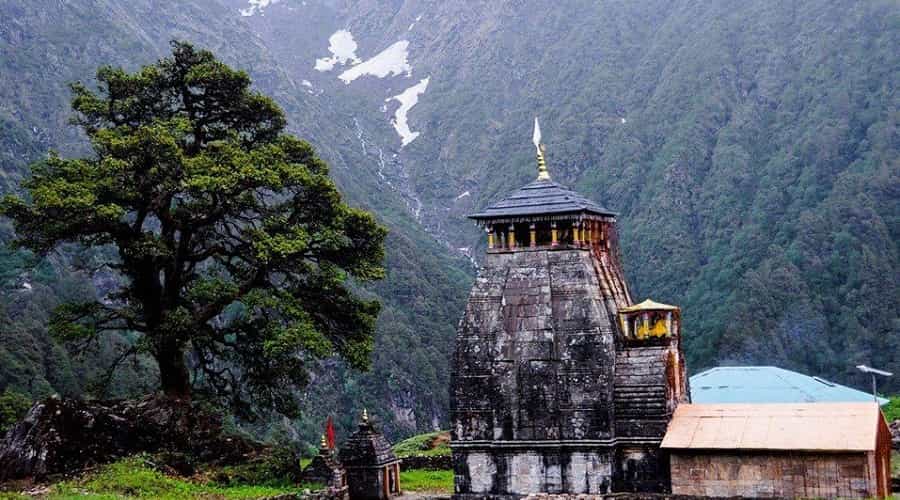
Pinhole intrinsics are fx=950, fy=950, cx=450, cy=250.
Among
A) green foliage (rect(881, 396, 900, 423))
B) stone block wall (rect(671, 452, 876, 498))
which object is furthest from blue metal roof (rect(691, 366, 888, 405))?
stone block wall (rect(671, 452, 876, 498))

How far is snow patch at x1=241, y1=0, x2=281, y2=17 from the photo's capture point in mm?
141000

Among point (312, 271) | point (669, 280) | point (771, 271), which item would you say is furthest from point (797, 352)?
point (312, 271)

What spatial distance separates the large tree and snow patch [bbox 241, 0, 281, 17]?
394 ft

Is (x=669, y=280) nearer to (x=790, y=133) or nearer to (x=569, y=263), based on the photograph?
(x=790, y=133)

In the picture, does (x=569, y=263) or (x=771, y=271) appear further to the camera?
(x=771, y=271)

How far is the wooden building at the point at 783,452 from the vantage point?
1700cm

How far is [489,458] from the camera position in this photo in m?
19.6

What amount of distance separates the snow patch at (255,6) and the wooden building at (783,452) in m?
131

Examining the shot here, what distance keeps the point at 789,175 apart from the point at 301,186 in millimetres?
46022

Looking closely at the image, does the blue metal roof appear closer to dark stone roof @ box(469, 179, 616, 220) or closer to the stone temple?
the stone temple

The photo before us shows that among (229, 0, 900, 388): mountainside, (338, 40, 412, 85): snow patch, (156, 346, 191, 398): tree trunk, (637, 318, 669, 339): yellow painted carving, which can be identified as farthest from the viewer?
(338, 40, 412, 85): snow patch

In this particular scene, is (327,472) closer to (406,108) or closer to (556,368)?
(556,368)

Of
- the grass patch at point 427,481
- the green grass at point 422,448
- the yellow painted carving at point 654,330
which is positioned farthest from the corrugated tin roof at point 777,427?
the green grass at point 422,448

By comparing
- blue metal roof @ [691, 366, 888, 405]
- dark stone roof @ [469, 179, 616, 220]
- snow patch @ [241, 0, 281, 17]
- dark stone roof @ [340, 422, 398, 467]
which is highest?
snow patch @ [241, 0, 281, 17]
